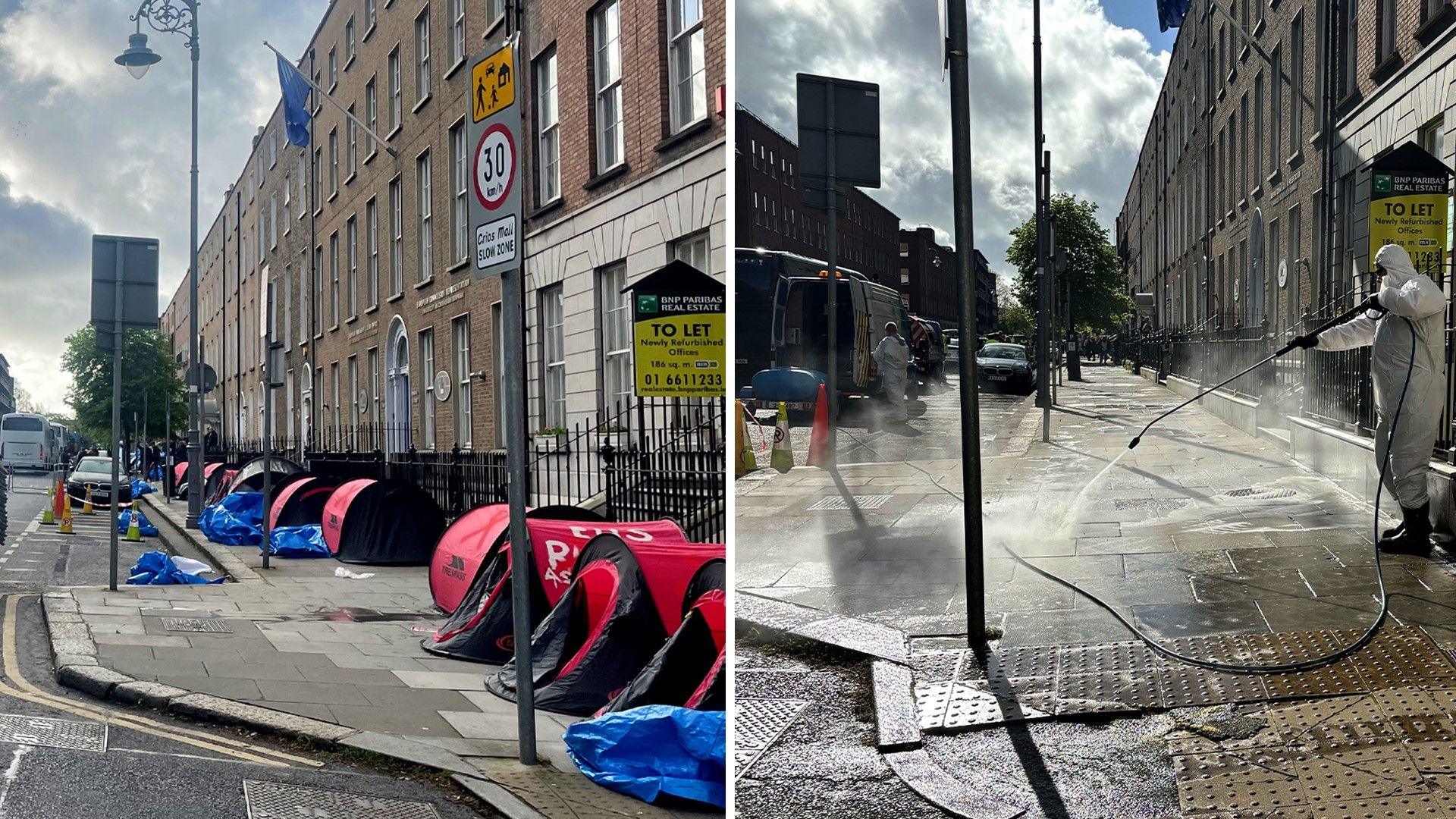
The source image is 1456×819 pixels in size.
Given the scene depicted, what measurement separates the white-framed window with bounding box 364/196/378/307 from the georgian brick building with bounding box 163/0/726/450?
6cm

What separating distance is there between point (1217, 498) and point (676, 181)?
6.90 metres

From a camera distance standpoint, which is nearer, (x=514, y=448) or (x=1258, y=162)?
(x=514, y=448)

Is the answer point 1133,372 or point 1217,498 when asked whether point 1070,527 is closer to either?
point 1217,498

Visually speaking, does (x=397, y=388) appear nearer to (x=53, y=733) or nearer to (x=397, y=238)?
(x=397, y=238)

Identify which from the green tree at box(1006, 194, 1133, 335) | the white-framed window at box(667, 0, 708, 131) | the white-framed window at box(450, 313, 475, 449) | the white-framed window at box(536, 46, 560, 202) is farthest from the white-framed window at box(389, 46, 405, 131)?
the green tree at box(1006, 194, 1133, 335)


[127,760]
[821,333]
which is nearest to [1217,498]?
[821,333]

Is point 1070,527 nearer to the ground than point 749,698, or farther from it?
farther from it

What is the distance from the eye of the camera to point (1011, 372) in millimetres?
12562

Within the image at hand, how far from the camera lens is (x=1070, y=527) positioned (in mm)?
6484

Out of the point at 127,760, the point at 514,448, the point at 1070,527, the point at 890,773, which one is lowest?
the point at 127,760

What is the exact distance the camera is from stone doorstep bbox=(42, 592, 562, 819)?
5.18m

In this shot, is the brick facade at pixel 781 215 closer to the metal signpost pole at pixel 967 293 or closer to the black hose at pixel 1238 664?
the metal signpost pole at pixel 967 293

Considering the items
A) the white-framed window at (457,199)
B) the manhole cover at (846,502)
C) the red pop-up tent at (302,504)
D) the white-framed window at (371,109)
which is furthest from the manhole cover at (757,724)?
the white-framed window at (371,109)

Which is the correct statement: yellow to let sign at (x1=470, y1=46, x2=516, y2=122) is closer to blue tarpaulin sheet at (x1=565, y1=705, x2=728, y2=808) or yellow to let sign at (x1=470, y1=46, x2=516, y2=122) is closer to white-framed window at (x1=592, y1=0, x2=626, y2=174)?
blue tarpaulin sheet at (x1=565, y1=705, x2=728, y2=808)
